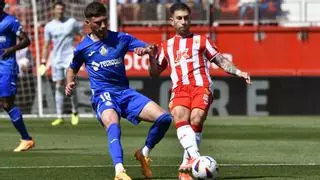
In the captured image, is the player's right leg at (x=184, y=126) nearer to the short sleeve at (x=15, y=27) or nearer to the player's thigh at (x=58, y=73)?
the short sleeve at (x=15, y=27)

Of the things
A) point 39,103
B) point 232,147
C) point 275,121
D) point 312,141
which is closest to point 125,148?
point 232,147

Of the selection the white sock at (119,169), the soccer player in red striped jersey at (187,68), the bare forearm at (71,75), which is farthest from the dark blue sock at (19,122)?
the white sock at (119,169)

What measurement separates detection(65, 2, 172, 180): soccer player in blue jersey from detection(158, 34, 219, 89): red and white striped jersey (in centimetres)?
36

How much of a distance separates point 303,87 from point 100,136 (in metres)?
7.74

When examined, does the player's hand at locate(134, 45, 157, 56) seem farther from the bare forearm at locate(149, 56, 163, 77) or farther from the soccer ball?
the soccer ball

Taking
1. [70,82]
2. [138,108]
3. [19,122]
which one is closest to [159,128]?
[138,108]

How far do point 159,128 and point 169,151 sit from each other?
3324 millimetres

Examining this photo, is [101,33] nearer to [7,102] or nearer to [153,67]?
[153,67]

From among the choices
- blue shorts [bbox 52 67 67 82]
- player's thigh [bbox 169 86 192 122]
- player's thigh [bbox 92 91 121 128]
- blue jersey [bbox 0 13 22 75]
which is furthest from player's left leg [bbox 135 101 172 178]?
blue shorts [bbox 52 67 67 82]

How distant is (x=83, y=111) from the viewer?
2270 cm

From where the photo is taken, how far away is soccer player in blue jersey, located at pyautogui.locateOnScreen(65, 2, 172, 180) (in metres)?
9.87

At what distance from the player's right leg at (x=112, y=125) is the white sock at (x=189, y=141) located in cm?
64

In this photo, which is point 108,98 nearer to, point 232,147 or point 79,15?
point 232,147

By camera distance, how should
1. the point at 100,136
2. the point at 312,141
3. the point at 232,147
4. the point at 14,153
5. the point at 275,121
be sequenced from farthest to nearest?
the point at 275,121
the point at 100,136
the point at 312,141
the point at 232,147
the point at 14,153
